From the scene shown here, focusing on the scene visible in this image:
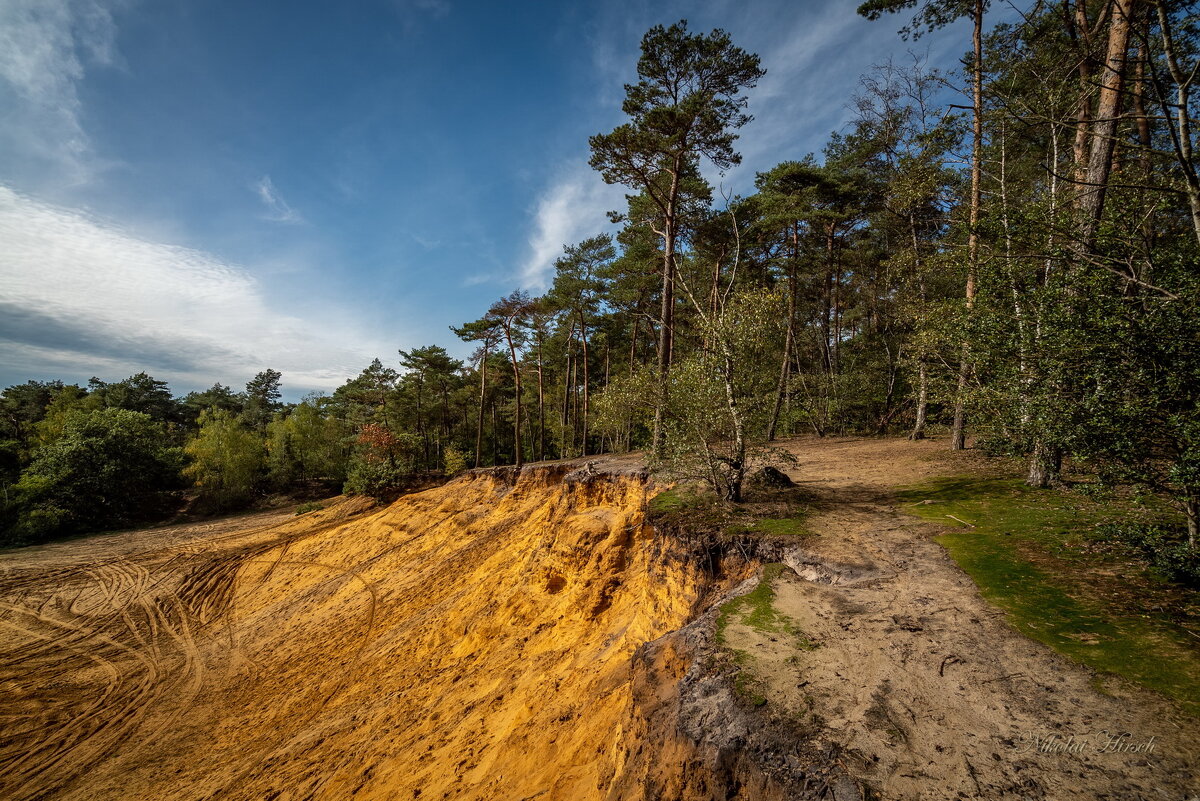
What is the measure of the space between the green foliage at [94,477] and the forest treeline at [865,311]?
5.8 inches

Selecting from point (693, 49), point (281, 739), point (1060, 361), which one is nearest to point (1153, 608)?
point (1060, 361)

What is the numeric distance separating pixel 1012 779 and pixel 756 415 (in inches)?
260

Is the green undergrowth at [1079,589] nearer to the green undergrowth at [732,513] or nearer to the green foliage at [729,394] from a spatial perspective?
the green undergrowth at [732,513]

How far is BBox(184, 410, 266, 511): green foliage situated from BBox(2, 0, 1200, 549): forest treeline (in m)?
0.21

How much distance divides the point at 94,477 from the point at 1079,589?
1762 inches

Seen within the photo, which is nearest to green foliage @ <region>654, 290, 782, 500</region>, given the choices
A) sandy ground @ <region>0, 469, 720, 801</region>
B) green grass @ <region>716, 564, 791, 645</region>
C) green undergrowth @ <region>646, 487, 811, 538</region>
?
green undergrowth @ <region>646, 487, 811, 538</region>

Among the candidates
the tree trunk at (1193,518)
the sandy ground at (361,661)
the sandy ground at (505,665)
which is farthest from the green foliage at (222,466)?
the tree trunk at (1193,518)

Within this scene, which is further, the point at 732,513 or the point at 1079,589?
the point at 732,513

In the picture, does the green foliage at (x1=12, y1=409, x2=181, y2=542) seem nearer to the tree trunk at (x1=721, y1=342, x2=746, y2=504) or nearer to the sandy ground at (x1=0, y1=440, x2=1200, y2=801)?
the sandy ground at (x1=0, y1=440, x2=1200, y2=801)

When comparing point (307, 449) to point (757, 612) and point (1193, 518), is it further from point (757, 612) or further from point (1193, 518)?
point (1193, 518)

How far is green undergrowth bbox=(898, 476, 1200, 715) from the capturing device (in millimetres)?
3561

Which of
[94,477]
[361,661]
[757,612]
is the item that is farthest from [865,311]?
[94,477]

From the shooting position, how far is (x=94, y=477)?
26375mm

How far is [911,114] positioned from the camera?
1614 cm
